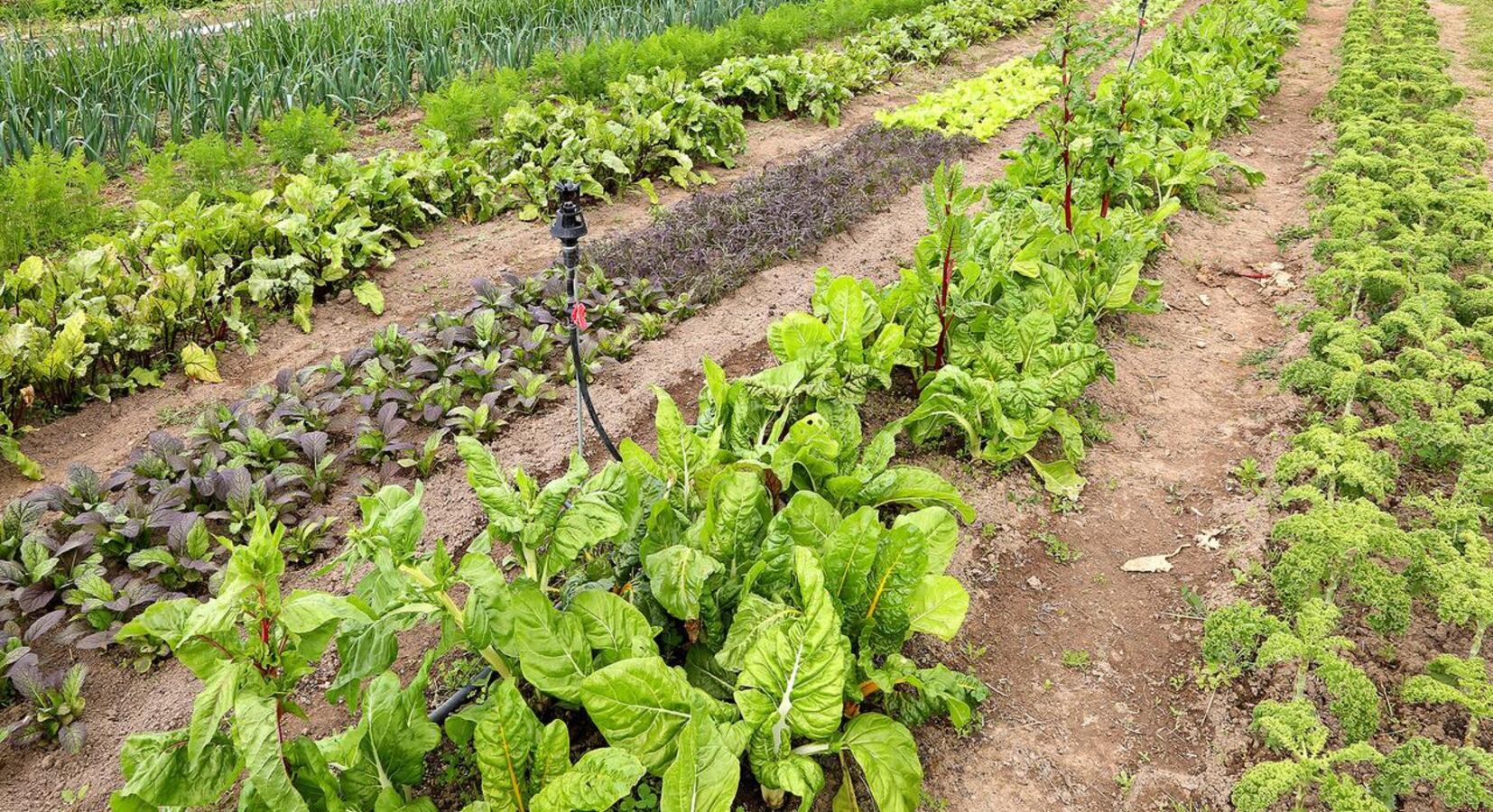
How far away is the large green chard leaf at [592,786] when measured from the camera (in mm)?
1716

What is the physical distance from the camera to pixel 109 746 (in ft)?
7.84

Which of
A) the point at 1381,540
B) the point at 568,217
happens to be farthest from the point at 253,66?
the point at 1381,540

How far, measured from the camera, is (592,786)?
1.73 metres

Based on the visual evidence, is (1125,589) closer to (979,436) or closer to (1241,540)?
(1241,540)

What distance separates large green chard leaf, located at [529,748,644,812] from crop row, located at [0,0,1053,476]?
113 inches

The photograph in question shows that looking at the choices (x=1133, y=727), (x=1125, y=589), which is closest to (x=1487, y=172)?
(x=1125, y=589)

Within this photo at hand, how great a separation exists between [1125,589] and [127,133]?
672cm

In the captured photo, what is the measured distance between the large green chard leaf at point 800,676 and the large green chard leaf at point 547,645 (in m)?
0.39

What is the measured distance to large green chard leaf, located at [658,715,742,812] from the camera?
173 cm

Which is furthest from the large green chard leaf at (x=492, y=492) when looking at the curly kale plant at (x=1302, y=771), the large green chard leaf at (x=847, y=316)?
the curly kale plant at (x=1302, y=771)

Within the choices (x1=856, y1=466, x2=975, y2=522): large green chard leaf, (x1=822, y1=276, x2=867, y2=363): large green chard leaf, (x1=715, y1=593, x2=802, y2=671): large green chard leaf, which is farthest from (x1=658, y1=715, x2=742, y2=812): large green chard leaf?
(x1=822, y1=276, x2=867, y2=363): large green chard leaf

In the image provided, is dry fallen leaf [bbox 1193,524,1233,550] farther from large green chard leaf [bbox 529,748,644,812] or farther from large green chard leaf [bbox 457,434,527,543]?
large green chard leaf [bbox 457,434,527,543]

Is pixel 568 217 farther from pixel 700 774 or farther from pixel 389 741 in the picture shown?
pixel 700 774

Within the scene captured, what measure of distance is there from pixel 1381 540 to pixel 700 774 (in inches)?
82.8
